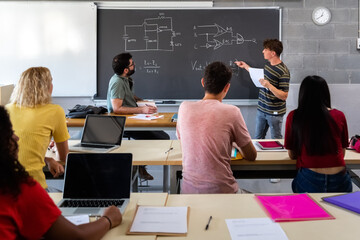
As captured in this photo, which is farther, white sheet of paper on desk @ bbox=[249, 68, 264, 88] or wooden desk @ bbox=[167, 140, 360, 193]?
white sheet of paper on desk @ bbox=[249, 68, 264, 88]

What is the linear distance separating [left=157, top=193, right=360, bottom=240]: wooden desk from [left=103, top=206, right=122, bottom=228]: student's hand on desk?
8.2 inches

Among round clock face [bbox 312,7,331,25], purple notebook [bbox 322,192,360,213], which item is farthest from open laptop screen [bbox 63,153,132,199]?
round clock face [bbox 312,7,331,25]

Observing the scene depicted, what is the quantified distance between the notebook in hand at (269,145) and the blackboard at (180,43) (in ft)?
6.80

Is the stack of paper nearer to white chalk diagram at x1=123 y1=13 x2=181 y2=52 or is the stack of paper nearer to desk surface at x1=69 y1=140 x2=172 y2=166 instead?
desk surface at x1=69 y1=140 x2=172 y2=166

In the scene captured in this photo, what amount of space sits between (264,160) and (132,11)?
123 inches

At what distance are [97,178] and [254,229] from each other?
0.77 metres

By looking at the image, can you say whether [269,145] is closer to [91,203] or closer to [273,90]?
[273,90]

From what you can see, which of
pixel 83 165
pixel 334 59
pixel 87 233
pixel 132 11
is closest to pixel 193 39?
pixel 132 11

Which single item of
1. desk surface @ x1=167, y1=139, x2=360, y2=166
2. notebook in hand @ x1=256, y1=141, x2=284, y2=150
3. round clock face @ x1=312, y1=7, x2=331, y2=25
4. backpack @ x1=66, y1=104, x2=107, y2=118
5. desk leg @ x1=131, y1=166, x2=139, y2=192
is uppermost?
round clock face @ x1=312, y1=7, x2=331, y2=25

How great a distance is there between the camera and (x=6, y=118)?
110 cm

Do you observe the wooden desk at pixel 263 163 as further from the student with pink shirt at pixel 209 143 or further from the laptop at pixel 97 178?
the laptop at pixel 97 178

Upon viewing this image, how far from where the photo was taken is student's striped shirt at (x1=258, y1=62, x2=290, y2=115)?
13.5 ft

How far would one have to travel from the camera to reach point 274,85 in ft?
13.7

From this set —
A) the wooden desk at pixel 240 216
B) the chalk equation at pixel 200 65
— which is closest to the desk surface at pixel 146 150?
the wooden desk at pixel 240 216
